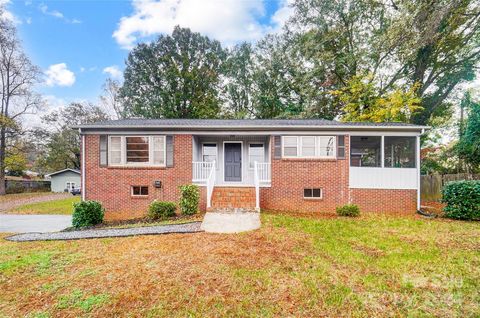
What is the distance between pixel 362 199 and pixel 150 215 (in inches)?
335

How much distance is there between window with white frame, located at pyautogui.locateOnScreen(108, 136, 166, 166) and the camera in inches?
403

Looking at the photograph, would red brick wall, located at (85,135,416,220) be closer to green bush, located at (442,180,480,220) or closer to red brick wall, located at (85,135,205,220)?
red brick wall, located at (85,135,205,220)

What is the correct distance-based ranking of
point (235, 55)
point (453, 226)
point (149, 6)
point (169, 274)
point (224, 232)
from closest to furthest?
point (169, 274), point (224, 232), point (453, 226), point (149, 6), point (235, 55)

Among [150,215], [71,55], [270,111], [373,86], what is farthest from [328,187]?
[71,55]

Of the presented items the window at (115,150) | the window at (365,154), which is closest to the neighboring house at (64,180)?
the window at (115,150)

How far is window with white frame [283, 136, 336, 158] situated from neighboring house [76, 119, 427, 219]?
0.13 feet

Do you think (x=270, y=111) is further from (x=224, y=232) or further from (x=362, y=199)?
(x=224, y=232)

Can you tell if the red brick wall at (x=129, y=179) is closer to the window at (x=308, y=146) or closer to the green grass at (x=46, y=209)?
the green grass at (x=46, y=209)

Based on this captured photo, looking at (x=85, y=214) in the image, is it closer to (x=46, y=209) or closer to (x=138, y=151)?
(x=138, y=151)

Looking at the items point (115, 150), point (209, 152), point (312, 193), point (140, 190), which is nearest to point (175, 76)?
point (209, 152)

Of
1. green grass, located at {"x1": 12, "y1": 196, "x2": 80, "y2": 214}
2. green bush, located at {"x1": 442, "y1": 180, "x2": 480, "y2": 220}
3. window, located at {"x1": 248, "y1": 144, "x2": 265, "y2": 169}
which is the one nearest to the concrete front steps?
window, located at {"x1": 248, "y1": 144, "x2": 265, "y2": 169}

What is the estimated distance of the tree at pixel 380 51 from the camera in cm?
1580

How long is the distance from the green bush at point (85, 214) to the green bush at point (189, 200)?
3.10m

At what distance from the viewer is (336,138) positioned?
10070 millimetres
